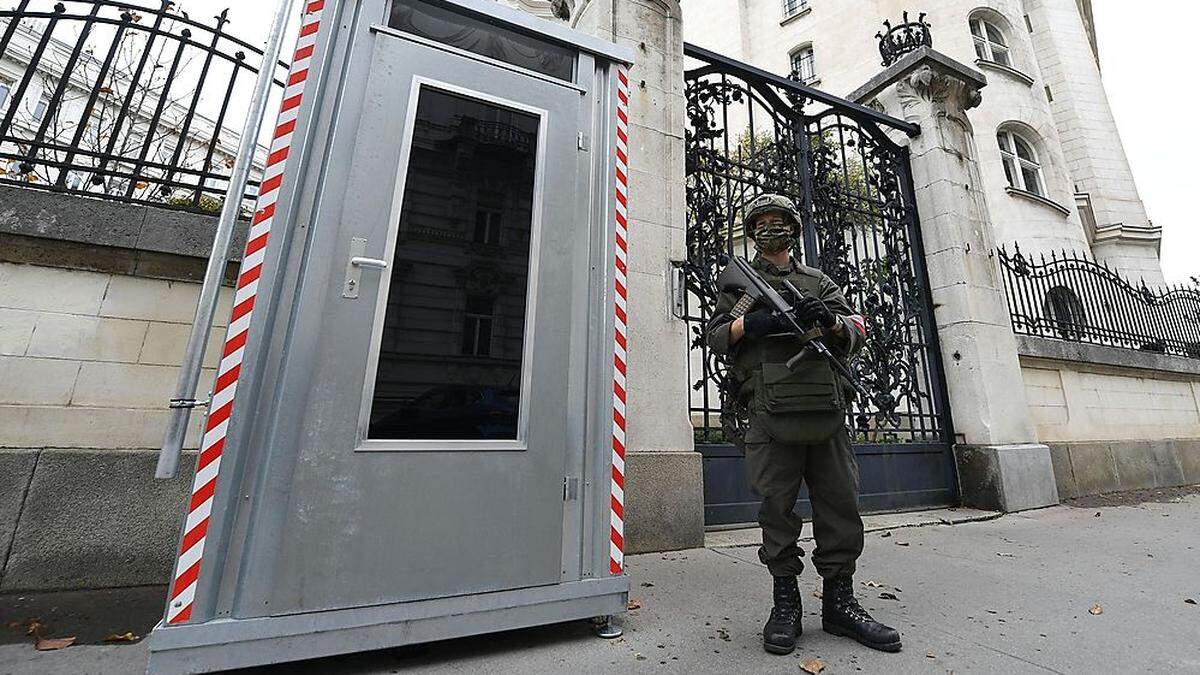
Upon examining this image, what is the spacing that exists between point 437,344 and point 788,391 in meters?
1.55

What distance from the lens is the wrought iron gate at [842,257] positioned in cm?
439

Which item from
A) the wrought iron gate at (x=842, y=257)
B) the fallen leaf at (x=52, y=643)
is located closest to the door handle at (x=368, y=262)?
the fallen leaf at (x=52, y=643)

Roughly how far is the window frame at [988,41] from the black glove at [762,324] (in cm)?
1746

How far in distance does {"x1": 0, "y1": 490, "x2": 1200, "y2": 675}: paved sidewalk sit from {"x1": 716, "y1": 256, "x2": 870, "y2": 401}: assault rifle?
46.5 inches

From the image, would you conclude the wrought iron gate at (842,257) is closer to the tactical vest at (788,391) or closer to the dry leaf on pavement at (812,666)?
the tactical vest at (788,391)

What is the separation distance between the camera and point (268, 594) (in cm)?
179

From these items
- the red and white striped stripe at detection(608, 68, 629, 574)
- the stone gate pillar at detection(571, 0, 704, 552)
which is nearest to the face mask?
the red and white striped stripe at detection(608, 68, 629, 574)

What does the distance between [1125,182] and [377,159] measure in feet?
81.6

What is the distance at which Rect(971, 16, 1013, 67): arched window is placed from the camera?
14523mm

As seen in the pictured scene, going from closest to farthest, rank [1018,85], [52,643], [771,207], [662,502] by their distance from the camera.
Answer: [52,643], [771,207], [662,502], [1018,85]

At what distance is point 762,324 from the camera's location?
7.11 feet

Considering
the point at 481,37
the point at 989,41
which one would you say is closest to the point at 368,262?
the point at 481,37

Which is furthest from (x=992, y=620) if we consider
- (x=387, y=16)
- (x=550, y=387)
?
(x=387, y=16)

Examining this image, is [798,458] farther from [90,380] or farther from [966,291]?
[966,291]
